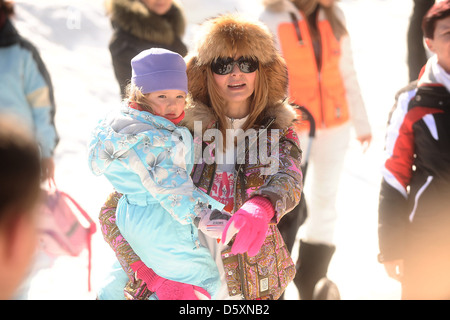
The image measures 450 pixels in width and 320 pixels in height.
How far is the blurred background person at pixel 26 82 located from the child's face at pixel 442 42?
172 centimetres

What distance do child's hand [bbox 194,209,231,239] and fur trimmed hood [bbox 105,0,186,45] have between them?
185 cm

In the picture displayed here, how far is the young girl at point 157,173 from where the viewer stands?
1478 millimetres

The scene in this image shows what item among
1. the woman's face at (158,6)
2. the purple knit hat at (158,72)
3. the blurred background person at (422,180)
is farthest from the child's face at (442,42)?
the woman's face at (158,6)

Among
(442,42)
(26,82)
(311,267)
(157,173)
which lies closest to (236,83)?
(157,173)

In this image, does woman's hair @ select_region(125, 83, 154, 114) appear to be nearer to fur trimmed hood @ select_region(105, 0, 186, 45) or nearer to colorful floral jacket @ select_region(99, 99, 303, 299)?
colorful floral jacket @ select_region(99, 99, 303, 299)

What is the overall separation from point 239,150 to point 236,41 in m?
0.36

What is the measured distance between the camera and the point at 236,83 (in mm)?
1762

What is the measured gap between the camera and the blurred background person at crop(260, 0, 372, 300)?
118 inches

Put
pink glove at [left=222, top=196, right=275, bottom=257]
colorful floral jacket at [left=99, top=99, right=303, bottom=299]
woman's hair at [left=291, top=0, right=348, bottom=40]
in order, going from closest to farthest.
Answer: pink glove at [left=222, top=196, right=275, bottom=257] < colorful floral jacket at [left=99, top=99, right=303, bottom=299] < woman's hair at [left=291, top=0, right=348, bottom=40]

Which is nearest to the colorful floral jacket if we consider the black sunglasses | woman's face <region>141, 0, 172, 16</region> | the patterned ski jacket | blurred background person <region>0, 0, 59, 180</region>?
the black sunglasses

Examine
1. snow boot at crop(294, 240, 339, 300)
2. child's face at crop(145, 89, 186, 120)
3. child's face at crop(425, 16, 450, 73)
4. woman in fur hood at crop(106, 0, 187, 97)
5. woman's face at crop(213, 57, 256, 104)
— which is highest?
woman in fur hood at crop(106, 0, 187, 97)

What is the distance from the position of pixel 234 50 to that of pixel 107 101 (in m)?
4.59

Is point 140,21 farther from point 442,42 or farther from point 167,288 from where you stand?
point 167,288

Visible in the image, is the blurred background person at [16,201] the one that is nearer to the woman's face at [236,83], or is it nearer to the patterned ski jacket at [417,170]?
the woman's face at [236,83]
